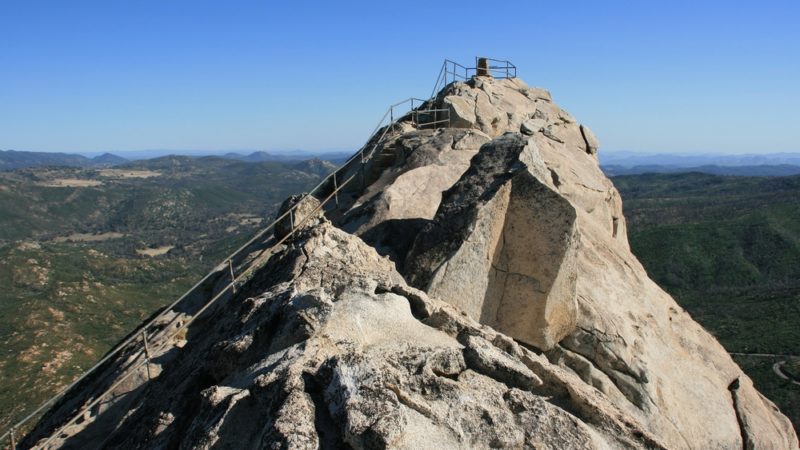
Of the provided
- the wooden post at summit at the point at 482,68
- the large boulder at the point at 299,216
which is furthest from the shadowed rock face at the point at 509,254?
the wooden post at summit at the point at 482,68

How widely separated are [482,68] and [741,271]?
102 m

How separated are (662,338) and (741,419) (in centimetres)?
340

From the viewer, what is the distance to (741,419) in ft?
58.9

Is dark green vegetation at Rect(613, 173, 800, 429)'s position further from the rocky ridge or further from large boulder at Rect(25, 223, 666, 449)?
large boulder at Rect(25, 223, 666, 449)

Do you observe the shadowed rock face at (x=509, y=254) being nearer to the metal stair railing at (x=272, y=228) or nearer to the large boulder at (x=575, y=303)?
the large boulder at (x=575, y=303)

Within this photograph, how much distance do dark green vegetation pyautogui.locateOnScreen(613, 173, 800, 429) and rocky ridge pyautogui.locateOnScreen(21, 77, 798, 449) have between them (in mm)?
39536

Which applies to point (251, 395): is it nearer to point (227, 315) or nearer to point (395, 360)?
point (395, 360)

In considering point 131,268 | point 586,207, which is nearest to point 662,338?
point 586,207

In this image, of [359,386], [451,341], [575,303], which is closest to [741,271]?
[575,303]

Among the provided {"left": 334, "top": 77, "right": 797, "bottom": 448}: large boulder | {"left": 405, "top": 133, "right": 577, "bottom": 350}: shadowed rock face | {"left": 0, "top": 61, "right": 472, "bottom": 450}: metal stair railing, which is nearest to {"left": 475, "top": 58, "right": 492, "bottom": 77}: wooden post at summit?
{"left": 0, "top": 61, "right": 472, "bottom": 450}: metal stair railing

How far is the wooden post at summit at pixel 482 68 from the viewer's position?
41969 millimetres

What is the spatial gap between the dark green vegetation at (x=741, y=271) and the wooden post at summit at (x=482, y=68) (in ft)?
128

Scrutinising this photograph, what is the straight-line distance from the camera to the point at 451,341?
32.8 ft

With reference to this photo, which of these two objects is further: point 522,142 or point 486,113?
point 486,113
